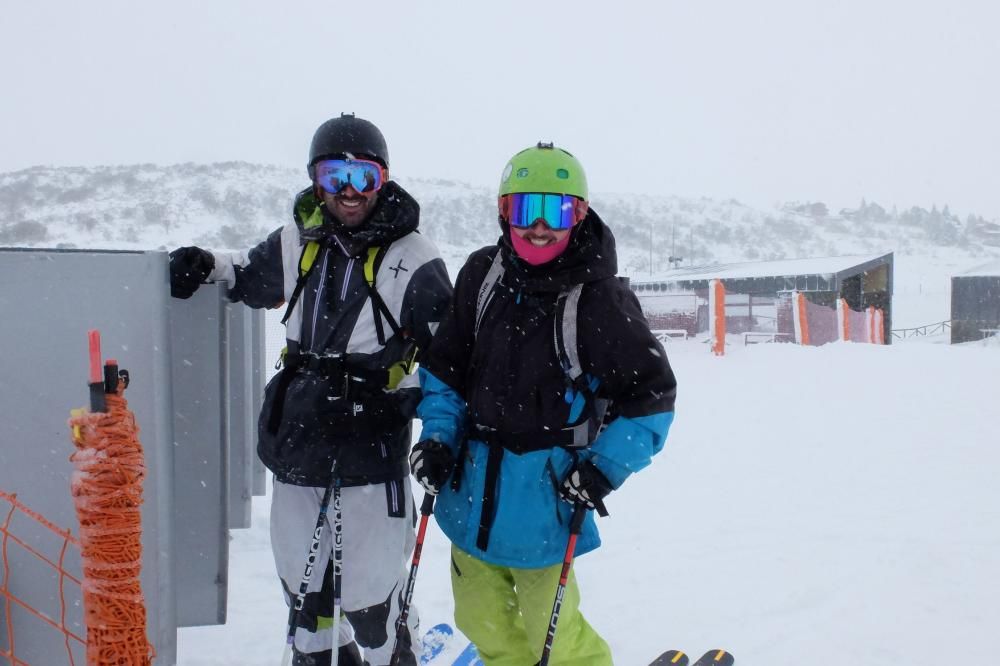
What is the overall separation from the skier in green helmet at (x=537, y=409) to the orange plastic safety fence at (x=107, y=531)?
0.94 m

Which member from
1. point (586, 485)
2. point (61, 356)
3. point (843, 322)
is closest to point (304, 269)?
point (61, 356)

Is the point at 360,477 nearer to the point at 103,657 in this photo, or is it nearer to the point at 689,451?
the point at 103,657

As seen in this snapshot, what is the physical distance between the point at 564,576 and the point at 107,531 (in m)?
1.45

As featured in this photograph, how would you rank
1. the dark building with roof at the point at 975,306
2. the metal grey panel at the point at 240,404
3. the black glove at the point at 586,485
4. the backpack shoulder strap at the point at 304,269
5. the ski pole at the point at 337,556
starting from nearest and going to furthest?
the black glove at the point at 586,485
the ski pole at the point at 337,556
the backpack shoulder strap at the point at 304,269
the metal grey panel at the point at 240,404
the dark building with roof at the point at 975,306

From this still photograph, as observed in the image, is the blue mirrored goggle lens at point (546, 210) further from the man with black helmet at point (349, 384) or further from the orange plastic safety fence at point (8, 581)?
the orange plastic safety fence at point (8, 581)

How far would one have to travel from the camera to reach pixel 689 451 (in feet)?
24.9

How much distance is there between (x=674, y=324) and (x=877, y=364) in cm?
1047

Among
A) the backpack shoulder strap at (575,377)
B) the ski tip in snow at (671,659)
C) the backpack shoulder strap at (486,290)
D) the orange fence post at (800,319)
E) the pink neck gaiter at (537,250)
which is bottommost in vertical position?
the ski tip in snow at (671,659)

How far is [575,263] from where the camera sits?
2506 millimetres

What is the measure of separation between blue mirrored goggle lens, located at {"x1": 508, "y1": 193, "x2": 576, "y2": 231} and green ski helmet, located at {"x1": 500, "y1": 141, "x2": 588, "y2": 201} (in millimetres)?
27

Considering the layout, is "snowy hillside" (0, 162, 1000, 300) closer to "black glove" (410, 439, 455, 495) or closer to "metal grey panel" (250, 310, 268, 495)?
"metal grey panel" (250, 310, 268, 495)

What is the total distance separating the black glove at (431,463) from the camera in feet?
8.40

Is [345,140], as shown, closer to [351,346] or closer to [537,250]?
[351,346]

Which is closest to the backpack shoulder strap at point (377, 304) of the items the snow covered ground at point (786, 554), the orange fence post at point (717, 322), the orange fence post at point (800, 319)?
the snow covered ground at point (786, 554)
